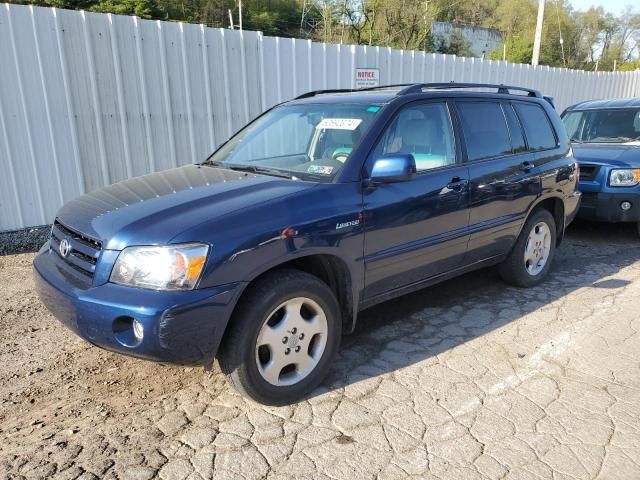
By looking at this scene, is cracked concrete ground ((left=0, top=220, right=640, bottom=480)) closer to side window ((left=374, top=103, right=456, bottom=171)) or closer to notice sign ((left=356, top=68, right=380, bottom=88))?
side window ((left=374, top=103, right=456, bottom=171))

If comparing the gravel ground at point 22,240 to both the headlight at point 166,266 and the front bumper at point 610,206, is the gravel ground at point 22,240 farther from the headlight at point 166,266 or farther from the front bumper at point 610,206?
the front bumper at point 610,206

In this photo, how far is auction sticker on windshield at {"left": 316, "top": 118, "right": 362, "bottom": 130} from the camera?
11.6 feet

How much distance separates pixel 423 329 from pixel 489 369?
71cm

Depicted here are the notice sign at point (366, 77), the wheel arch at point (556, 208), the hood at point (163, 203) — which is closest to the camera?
the hood at point (163, 203)

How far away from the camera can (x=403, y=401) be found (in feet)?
10.1

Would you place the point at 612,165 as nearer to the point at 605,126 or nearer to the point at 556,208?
the point at 605,126

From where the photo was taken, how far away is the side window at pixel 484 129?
13.4 ft

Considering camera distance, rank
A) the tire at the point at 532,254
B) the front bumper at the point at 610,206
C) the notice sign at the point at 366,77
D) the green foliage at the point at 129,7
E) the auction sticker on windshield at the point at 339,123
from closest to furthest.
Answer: the auction sticker on windshield at the point at 339,123, the tire at the point at 532,254, the front bumper at the point at 610,206, the notice sign at the point at 366,77, the green foliage at the point at 129,7

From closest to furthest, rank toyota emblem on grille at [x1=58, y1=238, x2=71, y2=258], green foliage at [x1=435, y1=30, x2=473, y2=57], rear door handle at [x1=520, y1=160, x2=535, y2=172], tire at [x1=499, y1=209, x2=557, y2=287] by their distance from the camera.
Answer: toyota emblem on grille at [x1=58, y1=238, x2=71, y2=258] → rear door handle at [x1=520, y1=160, x2=535, y2=172] → tire at [x1=499, y1=209, x2=557, y2=287] → green foliage at [x1=435, y1=30, x2=473, y2=57]

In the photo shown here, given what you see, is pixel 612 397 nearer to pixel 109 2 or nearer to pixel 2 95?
pixel 2 95

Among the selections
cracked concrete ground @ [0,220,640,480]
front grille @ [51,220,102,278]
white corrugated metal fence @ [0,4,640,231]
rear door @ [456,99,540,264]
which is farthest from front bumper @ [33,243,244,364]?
white corrugated metal fence @ [0,4,640,231]

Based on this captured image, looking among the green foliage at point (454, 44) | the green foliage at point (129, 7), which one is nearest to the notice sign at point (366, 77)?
the green foliage at point (129, 7)

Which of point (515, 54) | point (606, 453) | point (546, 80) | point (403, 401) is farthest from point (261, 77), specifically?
point (515, 54)

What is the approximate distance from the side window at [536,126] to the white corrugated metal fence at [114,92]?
394 centimetres
